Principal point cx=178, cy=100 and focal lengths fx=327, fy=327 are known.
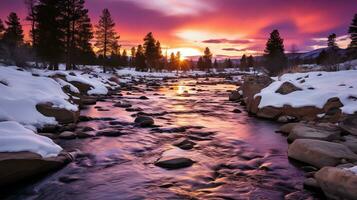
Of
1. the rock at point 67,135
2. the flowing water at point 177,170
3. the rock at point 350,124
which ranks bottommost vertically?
the flowing water at point 177,170

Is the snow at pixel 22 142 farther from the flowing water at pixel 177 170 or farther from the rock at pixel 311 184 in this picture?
the rock at pixel 311 184

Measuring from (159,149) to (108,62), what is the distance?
67.3m

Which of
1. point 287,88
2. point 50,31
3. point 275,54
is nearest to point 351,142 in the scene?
point 287,88

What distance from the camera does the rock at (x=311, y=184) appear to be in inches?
284

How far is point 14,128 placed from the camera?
8812 mm

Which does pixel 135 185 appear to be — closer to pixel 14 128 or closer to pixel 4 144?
pixel 4 144

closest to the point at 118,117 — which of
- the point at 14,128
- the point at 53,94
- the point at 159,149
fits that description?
the point at 53,94

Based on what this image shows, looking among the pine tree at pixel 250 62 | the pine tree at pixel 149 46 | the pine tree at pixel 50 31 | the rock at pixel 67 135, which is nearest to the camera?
the rock at pixel 67 135

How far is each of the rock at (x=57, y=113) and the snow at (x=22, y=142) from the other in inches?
179

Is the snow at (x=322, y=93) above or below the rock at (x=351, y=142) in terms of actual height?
above

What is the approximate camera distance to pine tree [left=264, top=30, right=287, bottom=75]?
5431 cm

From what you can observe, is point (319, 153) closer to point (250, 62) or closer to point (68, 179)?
point (68, 179)

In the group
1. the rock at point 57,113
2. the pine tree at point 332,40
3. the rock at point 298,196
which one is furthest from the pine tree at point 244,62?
the rock at point 298,196

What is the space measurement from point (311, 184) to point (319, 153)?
5.28 ft
